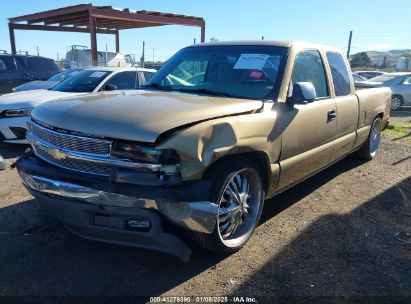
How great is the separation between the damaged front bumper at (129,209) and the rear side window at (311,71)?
1.90m

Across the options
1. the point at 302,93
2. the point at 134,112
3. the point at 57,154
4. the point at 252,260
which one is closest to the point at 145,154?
the point at 134,112

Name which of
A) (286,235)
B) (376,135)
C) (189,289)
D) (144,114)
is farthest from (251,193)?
(376,135)

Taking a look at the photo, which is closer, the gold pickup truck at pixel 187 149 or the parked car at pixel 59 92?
the gold pickup truck at pixel 187 149

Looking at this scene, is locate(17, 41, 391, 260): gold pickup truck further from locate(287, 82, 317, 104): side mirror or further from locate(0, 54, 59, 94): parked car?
locate(0, 54, 59, 94): parked car

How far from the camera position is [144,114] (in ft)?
9.71

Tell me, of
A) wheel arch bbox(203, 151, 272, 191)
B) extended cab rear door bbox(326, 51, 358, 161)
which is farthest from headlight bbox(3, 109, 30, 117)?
extended cab rear door bbox(326, 51, 358, 161)

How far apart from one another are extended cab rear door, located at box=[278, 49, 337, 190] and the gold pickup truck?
2cm

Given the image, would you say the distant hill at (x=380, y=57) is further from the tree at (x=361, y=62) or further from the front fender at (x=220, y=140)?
the front fender at (x=220, y=140)

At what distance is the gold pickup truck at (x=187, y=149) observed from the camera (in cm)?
280

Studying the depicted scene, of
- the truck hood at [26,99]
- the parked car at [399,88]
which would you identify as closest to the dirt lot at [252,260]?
the truck hood at [26,99]

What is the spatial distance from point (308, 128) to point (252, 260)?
153 cm

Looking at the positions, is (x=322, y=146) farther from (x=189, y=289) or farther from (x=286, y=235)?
(x=189, y=289)

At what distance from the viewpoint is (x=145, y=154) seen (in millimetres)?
2787

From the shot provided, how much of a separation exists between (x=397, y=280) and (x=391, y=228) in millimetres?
1121
